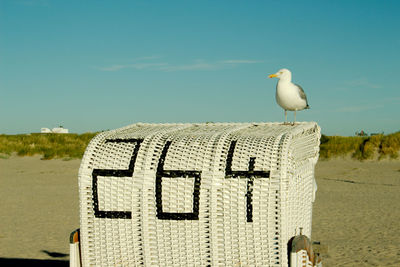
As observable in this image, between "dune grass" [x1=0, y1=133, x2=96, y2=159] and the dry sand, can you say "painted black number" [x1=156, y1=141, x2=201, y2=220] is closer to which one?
the dry sand

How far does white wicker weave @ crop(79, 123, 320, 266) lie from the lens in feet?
11.5

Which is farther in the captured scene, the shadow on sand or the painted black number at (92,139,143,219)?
the shadow on sand

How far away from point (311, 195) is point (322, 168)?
16.7 meters

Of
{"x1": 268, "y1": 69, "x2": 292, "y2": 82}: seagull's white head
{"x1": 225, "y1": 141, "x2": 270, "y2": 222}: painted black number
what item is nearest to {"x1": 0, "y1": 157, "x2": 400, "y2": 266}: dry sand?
{"x1": 268, "y1": 69, "x2": 292, "y2": 82}: seagull's white head

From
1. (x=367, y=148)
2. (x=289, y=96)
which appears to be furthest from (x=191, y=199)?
(x=367, y=148)

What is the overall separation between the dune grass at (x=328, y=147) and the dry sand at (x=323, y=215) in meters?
1.54

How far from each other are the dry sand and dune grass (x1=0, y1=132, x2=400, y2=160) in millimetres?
1536

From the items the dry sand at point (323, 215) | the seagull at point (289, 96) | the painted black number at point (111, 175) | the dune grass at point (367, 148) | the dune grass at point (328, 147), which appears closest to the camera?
the painted black number at point (111, 175)

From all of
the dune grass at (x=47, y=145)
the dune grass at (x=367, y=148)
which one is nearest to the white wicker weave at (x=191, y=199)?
the dune grass at (x=367, y=148)

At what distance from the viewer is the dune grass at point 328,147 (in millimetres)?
22500

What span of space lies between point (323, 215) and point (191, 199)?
7.80 metres

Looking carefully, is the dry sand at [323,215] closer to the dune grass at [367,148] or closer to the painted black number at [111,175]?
the dune grass at [367,148]

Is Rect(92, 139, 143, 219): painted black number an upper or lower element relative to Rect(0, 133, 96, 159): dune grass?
upper

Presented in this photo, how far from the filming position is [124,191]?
12.4 feet
